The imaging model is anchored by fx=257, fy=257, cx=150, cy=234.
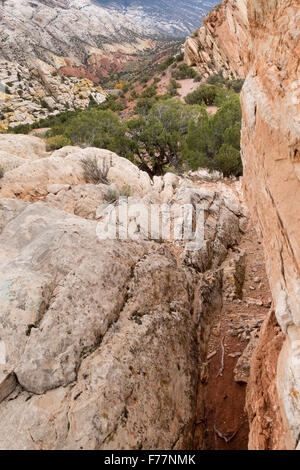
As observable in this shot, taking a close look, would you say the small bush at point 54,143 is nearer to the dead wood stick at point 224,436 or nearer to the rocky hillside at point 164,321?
the rocky hillside at point 164,321

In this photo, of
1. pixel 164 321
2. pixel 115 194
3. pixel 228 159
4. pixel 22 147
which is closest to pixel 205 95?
pixel 228 159

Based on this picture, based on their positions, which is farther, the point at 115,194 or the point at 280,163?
the point at 115,194

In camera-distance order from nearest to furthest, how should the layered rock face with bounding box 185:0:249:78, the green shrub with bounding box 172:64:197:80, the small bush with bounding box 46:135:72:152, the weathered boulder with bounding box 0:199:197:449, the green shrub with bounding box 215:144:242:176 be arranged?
the weathered boulder with bounding box 0:199:197:449 → the green shrub with bounding box 215:144:242:176 → the small bush with bounding box 46:135:72:152 → the layered rock face with bounding box 185:0:249:78 → the green shrub with bounding box 172:64:197:80

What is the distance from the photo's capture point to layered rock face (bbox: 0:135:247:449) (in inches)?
121

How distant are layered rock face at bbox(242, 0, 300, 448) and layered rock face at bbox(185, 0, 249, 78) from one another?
40671mm

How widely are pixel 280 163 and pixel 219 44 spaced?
46903mm

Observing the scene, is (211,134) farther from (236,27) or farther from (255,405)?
(236,27)

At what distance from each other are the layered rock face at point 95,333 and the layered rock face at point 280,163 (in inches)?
56.6

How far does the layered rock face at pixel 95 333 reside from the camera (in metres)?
3.07

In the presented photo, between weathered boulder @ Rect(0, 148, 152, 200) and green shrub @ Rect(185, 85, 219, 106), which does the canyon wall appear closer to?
weathered boulder @ Rect(0, 148, 152, 200)

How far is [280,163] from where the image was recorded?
8.80 ft

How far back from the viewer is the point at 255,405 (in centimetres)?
370

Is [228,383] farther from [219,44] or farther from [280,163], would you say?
[219,44]

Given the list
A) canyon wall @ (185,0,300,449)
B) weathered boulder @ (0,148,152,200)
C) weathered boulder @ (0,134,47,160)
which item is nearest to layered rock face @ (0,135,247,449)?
canyon wall @ (185,0,300,449)
